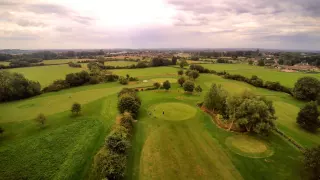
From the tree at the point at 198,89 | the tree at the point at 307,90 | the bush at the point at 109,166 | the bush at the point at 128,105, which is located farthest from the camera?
the tree at the point at 198,89

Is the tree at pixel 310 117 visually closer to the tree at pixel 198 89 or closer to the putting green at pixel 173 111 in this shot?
the putting green at pixel 173 111

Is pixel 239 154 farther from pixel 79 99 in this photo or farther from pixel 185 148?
pixel 79 99

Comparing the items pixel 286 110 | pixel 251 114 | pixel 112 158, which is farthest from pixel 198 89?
pixel 112 158

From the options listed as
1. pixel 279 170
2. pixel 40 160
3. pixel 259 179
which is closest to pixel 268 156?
A: pixel 279 170

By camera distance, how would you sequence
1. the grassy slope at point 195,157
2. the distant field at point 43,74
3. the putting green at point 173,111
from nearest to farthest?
the grassy slope at point 195,157
the putting green at point 173,111
the distant field at point 43,74

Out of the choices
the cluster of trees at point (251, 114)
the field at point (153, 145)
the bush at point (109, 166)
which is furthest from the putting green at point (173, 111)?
the bush at point (109, 166)

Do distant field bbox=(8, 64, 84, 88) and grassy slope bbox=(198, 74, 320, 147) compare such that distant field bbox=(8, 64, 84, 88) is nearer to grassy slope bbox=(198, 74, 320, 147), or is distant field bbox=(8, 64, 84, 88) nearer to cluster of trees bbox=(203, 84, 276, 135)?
grassy slope bbox=(198, 74, 320, 147)
